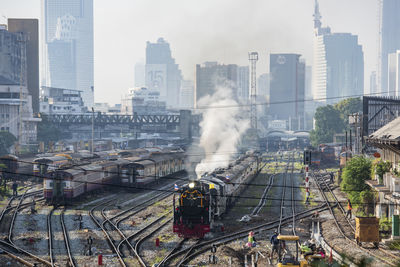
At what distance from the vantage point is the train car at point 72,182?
40219 millimetres

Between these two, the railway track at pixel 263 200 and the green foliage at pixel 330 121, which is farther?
the green foliage at pixel 330 121

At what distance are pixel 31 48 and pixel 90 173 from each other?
315ft

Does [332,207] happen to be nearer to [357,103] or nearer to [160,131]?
[357,103]

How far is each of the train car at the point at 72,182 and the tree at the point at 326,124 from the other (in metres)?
81.8

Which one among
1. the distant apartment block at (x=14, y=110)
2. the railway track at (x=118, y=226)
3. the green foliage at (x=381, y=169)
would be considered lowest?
the railway track at (x=118, y=226)

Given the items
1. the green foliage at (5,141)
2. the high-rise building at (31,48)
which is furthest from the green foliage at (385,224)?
the high-rise building at (31,48)

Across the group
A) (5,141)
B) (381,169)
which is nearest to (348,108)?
(5,141)

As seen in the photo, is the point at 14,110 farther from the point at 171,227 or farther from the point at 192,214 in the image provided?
the point at 192,214

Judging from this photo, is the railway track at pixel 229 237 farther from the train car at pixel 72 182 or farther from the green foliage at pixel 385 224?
the train car at pixel 72 182

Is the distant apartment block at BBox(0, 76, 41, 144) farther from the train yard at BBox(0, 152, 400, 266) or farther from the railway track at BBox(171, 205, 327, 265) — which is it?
the railway track at BBox(171, 205, 327, 265)

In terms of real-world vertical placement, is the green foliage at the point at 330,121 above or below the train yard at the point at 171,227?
above

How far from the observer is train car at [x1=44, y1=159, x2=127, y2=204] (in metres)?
40.2

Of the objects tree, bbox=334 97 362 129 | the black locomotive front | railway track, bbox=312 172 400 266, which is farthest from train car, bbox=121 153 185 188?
tree, bbox=334 97 362 129

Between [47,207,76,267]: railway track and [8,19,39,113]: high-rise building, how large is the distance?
9976 centimetres
